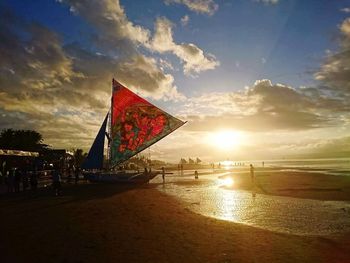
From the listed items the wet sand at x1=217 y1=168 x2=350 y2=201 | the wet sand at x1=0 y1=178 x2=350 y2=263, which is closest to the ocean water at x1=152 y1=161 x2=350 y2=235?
the wet sand at x1=0 y1=178 x2=350 y2=263

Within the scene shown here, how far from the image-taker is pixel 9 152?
4134cm

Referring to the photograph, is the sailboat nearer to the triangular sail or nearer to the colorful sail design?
the colorful sail design

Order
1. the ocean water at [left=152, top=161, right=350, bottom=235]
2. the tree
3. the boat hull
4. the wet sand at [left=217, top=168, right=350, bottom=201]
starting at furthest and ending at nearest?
the tree → the boat hull → the wet sand at [left=217, top=168, right=350, bottom=201] → the ocean water at [left=152, top=161, right=350, bottom=235]

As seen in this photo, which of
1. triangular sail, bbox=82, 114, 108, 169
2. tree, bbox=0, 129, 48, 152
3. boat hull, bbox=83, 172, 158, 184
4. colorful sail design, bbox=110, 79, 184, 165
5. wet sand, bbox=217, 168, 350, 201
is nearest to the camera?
wet sand, bbox=217, 168, 350, 201

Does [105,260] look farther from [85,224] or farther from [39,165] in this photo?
[39,165]

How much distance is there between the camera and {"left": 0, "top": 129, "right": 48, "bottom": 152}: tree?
2913 inches

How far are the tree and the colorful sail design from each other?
39.7 meters

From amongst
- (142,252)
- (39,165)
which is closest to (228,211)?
(142,252)

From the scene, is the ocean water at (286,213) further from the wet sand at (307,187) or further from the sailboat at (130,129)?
the sailboat at (130,129)

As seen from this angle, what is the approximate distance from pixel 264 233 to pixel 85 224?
8160 mm

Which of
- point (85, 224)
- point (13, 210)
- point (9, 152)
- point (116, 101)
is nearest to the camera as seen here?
point (85, 224)

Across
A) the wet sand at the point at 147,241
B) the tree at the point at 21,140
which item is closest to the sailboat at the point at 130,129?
the wet sand at the point at 147,241

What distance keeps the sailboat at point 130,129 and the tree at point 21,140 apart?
37.9m

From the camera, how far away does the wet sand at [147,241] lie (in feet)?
34.0
